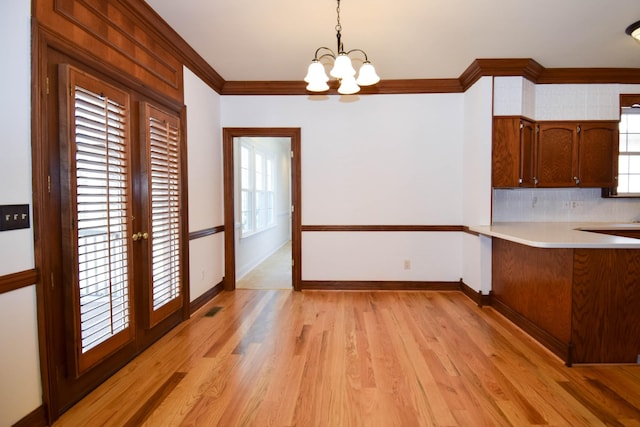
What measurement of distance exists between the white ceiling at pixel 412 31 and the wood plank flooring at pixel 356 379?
2.67 metres

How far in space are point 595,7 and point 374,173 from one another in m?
2.46

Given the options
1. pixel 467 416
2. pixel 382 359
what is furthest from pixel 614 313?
pixel 382 359

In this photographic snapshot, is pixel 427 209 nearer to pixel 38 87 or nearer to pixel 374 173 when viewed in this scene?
pixel 374 173

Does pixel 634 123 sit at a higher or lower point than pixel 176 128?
higher

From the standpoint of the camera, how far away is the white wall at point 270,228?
15.6ft

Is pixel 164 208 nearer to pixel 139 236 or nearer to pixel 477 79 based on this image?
pixel 139 236

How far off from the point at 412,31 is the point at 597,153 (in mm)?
2715

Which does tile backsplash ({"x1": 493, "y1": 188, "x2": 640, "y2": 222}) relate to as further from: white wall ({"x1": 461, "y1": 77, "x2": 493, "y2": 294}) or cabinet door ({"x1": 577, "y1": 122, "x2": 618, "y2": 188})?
white wall ({"x1": 461, "y1": 77, "x2": 493, "y2": 294})

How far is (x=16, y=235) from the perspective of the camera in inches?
63.1

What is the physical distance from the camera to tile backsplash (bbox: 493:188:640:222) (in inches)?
158

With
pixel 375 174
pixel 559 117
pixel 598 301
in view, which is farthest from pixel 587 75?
pixel 598 301

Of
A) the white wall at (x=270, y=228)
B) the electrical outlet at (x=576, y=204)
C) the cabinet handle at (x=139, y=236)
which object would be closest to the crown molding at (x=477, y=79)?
the white wall at (x=270, y=228)

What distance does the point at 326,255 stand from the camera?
4316mm

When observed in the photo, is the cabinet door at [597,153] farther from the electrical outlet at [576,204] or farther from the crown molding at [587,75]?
the crown molding at [587,75]
